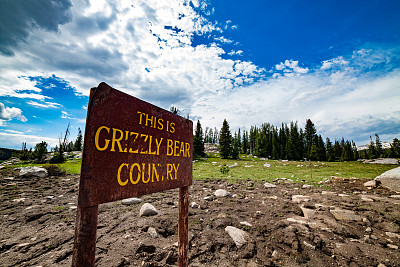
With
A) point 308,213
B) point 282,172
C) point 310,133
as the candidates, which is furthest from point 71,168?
point 310,133

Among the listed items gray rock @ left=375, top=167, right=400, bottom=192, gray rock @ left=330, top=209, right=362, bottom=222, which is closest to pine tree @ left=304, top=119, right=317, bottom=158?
gray rock @ left=375, top=167, right=400, bottom=192

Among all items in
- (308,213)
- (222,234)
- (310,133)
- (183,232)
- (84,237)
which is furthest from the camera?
(310,133)

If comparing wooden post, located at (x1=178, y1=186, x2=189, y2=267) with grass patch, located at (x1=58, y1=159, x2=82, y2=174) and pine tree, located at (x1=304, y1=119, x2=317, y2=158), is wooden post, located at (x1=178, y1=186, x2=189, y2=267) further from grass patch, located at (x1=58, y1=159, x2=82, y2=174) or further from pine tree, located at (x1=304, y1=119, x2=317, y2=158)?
pine tree, located at (x1=304, y1=119, x2=317, y2=158)

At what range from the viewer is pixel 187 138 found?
2877mm

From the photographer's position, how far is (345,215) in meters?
5.15

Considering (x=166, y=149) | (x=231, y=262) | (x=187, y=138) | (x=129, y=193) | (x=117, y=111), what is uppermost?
(x=117, y=111)

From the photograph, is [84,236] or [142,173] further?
[142,173]

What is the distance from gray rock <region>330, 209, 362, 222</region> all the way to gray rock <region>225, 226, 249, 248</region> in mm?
3319

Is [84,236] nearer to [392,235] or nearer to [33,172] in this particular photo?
[392,235]

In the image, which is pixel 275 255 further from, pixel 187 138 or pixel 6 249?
pixel 6 249

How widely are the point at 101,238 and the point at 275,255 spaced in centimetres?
406

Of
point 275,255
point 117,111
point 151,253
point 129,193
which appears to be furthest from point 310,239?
point 117,111

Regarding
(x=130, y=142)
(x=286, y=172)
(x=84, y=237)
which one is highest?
(x=130, y=142)

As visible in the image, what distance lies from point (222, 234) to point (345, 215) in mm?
4159
